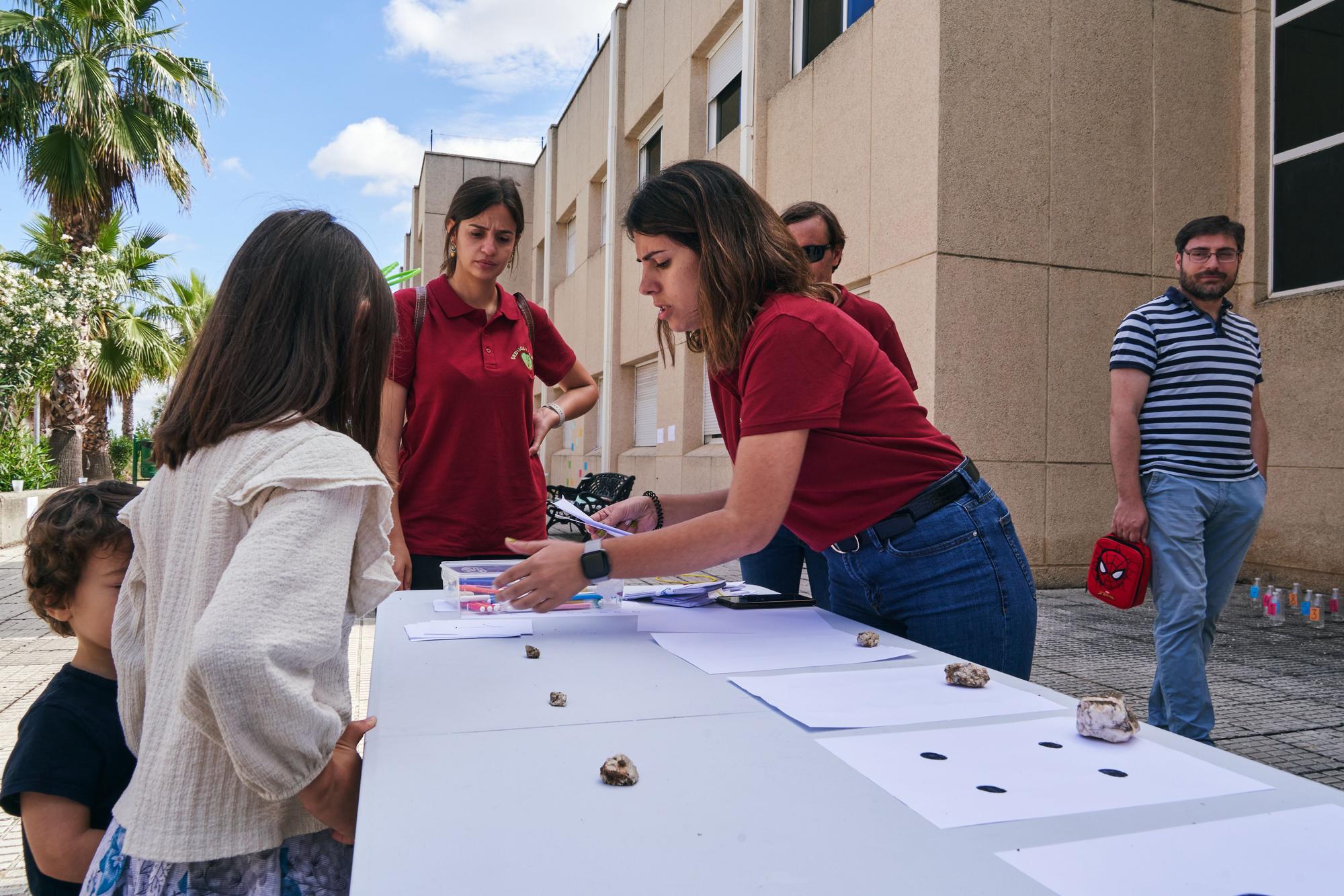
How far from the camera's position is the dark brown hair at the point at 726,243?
1793 millimetres

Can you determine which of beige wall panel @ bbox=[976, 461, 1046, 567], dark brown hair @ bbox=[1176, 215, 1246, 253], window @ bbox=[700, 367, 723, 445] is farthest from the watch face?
window @ bbox=[700, 367, 723, 445]

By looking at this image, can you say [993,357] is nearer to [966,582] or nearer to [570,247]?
[966,582]

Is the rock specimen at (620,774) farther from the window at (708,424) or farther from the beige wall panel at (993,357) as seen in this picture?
the window at (708,424)

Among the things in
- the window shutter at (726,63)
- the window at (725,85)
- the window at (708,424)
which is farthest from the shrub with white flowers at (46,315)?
the window shutter at (726,63)

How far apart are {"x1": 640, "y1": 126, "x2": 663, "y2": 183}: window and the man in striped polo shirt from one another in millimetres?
10498

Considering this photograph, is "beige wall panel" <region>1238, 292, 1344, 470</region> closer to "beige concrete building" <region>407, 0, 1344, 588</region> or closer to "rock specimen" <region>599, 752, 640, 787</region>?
"beige concrete building" <region>407, 0, 1344, 588</region>

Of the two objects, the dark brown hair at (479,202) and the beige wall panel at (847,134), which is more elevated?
the beige wall panel at (847,134)

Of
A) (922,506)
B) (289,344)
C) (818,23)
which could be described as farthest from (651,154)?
(289,344)

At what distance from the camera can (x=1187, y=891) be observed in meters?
0.76

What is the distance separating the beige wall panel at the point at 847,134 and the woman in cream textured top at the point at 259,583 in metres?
6.53

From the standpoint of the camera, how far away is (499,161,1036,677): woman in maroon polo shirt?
1603mm

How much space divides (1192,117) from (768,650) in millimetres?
7361

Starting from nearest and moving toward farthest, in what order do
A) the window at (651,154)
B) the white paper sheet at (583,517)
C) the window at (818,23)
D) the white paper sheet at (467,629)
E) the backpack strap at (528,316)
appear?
the white paper sheet at (467,629) → the white paper sheet at (583,517) → the backpack strap at (528,316) → the window at (818,23) → the window at (651,154)

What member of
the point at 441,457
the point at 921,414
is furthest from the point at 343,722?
the point at 441,457
